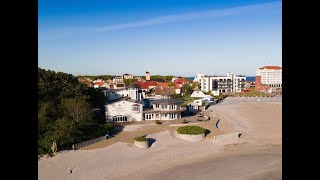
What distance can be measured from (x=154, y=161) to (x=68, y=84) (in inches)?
795

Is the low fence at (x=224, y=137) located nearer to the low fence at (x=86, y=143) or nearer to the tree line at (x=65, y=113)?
the low fence at (x=86, y=143)

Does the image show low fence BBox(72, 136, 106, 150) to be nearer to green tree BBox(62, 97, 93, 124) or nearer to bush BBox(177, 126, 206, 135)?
green tree BBox(62, 97, 93, 124)

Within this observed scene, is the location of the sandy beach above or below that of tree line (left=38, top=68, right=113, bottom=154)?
below

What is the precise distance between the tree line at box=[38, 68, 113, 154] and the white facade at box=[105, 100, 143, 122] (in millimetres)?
1374

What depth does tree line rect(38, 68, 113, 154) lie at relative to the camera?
24977 mm

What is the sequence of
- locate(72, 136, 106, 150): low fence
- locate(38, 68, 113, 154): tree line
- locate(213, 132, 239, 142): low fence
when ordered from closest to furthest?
locate(38, 68, 113, 154): tree line
locate(72, 136, 106, 150): low fence
locate(213, 132, 239, 142): low fence

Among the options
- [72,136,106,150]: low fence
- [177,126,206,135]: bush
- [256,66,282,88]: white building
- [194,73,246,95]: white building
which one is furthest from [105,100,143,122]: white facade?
[256,66,282,88]: white building

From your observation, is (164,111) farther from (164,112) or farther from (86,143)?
(86,143)

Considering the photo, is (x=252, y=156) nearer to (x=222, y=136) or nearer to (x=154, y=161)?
(x=222, y=136)

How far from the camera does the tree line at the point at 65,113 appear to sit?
25.0 metres

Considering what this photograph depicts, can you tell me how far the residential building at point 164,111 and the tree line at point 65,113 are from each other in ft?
21.1

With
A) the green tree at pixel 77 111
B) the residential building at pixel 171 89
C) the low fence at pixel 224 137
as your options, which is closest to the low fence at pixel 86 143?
the green tree at pixel 77 111
